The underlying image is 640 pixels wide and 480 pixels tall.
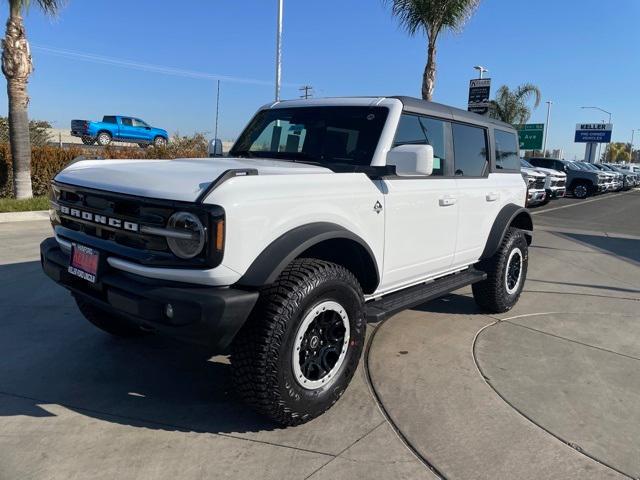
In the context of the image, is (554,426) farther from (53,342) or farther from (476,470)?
(53,342)

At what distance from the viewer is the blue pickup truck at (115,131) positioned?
88.9 feet

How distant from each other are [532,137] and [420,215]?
4508cm

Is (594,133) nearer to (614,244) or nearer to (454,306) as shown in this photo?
(614,244)

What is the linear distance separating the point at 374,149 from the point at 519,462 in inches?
84.8

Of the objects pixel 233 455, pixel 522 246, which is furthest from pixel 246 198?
pixel 522 246

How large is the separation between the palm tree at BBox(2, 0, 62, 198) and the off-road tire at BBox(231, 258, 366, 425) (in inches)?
412

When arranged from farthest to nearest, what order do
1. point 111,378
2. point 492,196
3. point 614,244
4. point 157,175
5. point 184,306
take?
point 614,244
point 492,196
point 111,378
point 157,175
point 184,306

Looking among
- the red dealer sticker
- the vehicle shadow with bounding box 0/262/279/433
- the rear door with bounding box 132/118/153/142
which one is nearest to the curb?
the vehicle shadow with bounding box 0/262/279/433

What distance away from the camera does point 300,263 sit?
2984 mm

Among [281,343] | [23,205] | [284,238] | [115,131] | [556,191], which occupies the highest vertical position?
[115,131]

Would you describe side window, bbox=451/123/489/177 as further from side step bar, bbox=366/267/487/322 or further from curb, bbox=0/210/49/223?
curb, bbox=0/210/49/223

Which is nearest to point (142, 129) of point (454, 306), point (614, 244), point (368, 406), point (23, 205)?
point (23, 205)

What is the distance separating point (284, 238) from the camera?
285 centimetres

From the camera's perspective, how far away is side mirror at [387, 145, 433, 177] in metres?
3.39
